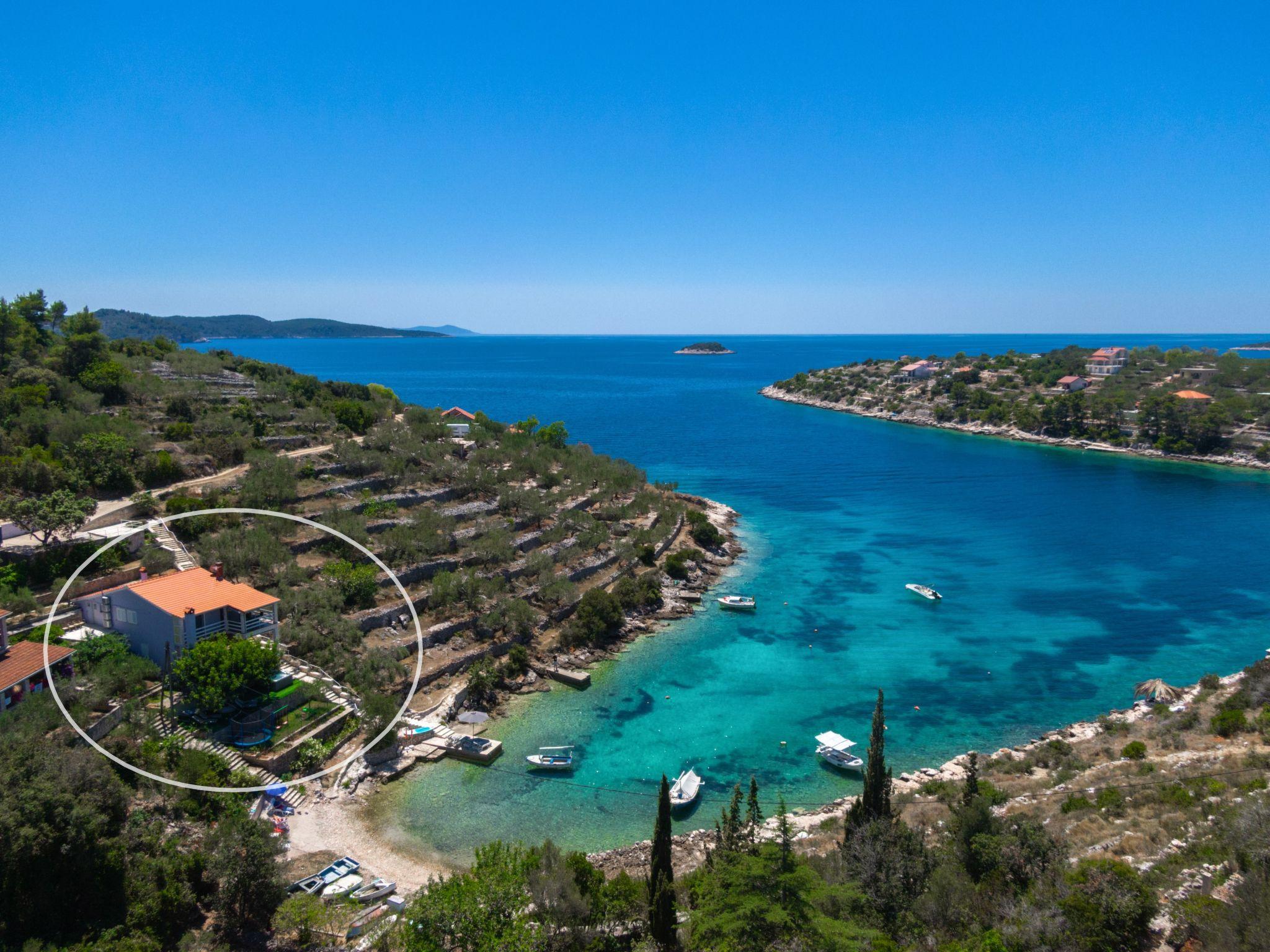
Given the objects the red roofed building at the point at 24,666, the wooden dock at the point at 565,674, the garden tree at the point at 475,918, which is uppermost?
the red roofed building at the point at 24,666

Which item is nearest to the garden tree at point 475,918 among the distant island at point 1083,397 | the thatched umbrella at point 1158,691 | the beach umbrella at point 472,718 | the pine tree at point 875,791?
the pine tree at point 875,791

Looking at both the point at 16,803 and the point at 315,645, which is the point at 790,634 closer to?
the point at 315,645

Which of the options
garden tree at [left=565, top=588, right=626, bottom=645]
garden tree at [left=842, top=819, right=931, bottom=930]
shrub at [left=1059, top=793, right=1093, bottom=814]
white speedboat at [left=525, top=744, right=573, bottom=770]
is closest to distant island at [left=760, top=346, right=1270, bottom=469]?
garden tree at [left=565, top=588, right=626, bottom=645]

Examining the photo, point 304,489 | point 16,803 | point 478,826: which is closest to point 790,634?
point 478,826

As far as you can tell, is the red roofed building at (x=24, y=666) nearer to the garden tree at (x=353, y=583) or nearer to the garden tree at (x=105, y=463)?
the garden tree at (x=353, y=583)

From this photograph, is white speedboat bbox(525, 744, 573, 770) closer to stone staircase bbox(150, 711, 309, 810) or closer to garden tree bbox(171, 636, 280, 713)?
stone staircase bbox(150, 711, 309, 810)

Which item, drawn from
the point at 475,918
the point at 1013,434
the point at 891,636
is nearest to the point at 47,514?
the point at 475,918
